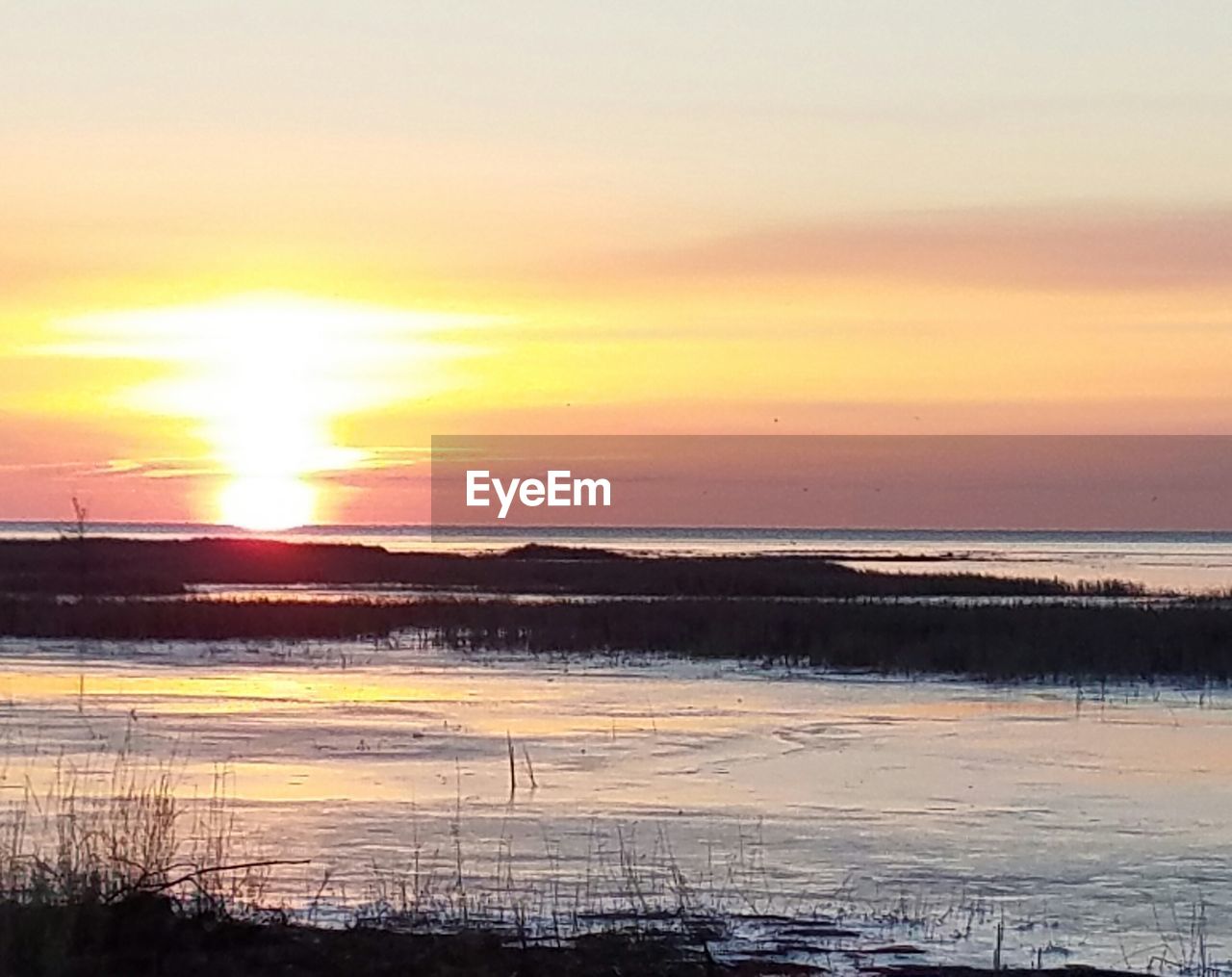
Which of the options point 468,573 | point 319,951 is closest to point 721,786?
point 319,951

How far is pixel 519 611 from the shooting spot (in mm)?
36656

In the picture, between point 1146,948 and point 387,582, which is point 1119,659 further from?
point 387,582

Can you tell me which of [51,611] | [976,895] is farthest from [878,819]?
[51,611]

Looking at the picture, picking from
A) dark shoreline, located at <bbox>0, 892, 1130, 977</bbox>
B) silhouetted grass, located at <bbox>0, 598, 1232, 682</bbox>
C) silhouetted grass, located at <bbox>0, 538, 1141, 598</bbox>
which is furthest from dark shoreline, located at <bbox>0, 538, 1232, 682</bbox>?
dark shoreline, located at <bbox>0, 892, 1130, 977</bbox>

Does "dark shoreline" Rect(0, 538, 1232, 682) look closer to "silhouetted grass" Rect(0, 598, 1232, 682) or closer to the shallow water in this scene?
"silhouetted grass" Rect(0, 598, 1232, 682)

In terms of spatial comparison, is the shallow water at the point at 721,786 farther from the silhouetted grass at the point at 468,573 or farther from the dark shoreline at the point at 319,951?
the silhouetted grass at the point at 468,573

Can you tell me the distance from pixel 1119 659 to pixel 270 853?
1769 centimetres

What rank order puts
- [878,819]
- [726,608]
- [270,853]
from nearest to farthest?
[270,853] < [878,819] < [726,608]

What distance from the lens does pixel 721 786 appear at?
1655 centimetres

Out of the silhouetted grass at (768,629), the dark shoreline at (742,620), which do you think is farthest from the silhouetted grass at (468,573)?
the silhouetted grass at (768,629)

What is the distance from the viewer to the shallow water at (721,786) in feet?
39.1

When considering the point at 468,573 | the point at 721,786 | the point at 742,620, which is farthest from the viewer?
the point at 468,573

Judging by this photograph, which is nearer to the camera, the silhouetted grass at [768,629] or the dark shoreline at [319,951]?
the dark shoreline at [319,951]

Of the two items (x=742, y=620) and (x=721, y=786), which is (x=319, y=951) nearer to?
(x=721, y=786)
